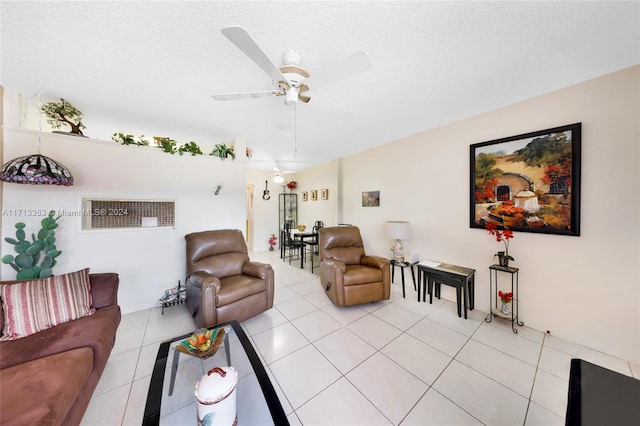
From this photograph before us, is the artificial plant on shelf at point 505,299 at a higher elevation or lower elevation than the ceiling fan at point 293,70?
lower

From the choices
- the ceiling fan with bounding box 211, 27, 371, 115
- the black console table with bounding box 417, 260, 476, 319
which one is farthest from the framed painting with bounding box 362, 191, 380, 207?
the ceiling fan with bounding box 211, 27, 371, 115

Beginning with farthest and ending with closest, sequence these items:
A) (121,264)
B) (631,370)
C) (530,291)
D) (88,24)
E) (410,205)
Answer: (410,205) < (121,264) < (530,291) < (631,370) < (88,24)

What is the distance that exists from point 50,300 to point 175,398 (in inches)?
49.1

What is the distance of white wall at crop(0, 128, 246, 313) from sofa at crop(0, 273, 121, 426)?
44.2 inches

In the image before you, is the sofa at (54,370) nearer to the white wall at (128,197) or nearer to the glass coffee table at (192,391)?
the glass coffee table at (192,391)

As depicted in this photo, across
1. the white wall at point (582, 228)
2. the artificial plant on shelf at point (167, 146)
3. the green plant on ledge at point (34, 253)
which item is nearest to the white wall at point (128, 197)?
the artificial plant on shelf at point (167, 146)

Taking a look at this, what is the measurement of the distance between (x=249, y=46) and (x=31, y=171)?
2320 mm

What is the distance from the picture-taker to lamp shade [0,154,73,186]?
175cm

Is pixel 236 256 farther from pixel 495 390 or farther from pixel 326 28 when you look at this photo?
pixel 495 390

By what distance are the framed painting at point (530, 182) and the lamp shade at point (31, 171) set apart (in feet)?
14.8

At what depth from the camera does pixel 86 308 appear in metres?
1.67

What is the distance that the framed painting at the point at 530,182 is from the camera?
1.98 meters

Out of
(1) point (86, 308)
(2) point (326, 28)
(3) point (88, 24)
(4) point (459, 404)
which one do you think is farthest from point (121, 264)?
(4) point (459, 404)

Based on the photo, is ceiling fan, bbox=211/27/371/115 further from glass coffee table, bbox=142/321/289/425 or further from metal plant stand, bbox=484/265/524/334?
metal plant stand, bbox=484/265/524/334
